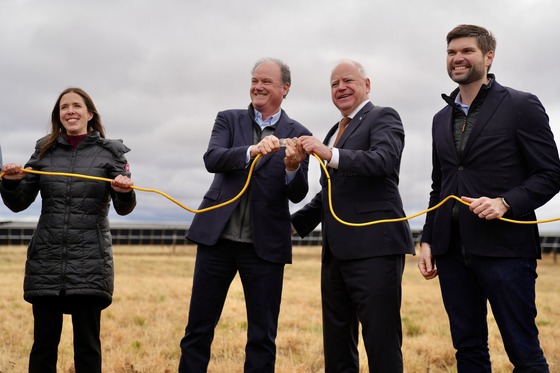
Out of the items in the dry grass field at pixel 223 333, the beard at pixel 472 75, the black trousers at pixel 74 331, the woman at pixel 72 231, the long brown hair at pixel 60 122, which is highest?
the beard at pixel 472 75

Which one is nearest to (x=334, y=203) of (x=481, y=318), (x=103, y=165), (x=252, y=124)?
(x=252, y=124)

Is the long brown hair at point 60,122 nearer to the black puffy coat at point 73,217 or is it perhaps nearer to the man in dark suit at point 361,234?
the black puffy coat at point 73,217

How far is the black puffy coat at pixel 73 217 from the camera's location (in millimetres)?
3783

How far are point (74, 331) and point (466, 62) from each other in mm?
2752

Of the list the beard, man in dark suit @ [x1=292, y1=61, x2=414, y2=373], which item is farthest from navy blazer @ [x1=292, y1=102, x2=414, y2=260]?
the beard

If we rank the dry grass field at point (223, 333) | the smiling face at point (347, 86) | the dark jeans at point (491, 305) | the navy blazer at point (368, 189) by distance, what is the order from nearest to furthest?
the dark jeans at point (491, 305), the navy blazer at point (368, 189), the smiling face at point (347, 86), the dry grass field at point (223, 333)

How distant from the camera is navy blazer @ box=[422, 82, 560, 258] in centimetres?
316

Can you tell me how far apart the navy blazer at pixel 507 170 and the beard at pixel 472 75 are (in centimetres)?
11

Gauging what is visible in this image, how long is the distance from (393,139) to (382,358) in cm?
122

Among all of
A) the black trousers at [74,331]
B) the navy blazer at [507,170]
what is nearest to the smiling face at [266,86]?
the navy blazer at [507,170]

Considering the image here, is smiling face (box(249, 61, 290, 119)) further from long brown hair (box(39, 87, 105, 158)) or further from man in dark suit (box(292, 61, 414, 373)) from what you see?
long brown hair (box(39, 87, 105, 158))

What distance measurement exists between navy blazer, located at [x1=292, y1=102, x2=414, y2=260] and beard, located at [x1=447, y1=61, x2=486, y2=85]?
461 mm

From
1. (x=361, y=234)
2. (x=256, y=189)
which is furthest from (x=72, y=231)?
(x=361, y=234)

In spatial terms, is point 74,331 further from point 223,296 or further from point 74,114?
point 74,114
